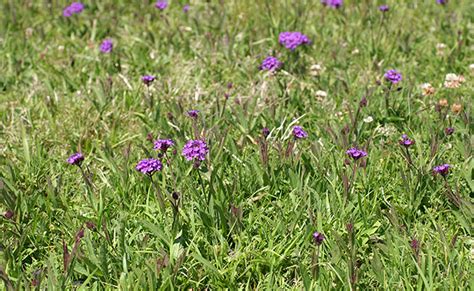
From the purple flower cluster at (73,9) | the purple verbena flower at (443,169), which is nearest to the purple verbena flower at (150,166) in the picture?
the purple verbena flower at (443,169)

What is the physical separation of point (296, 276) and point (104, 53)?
277cm

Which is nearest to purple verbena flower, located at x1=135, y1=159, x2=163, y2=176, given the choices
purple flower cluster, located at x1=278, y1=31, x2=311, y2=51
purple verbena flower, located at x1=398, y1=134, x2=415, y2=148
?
purple verbena flower, located at x1=398, y1=134, x2=415, y2=148

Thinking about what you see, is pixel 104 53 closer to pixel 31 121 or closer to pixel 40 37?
pixel 40 37

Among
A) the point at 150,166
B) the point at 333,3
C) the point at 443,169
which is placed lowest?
the point at 333,3

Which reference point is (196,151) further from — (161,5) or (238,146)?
(161,5)

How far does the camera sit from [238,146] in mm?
3854

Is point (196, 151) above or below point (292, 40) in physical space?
above

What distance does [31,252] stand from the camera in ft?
10.4

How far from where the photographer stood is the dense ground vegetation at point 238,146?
2982mm

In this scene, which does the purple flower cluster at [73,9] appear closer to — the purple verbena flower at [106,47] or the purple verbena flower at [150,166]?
the purple verbena flower at [106,47]

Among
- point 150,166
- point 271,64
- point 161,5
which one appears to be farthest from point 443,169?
point 161,5

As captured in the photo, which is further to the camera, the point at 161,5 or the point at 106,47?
the point at 161,5

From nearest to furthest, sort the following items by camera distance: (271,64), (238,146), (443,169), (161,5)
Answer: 1. (443,169)
2. (238,146)
3. (271,64)
4. (161,5)

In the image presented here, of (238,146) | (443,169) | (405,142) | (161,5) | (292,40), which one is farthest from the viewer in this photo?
(161,5)
